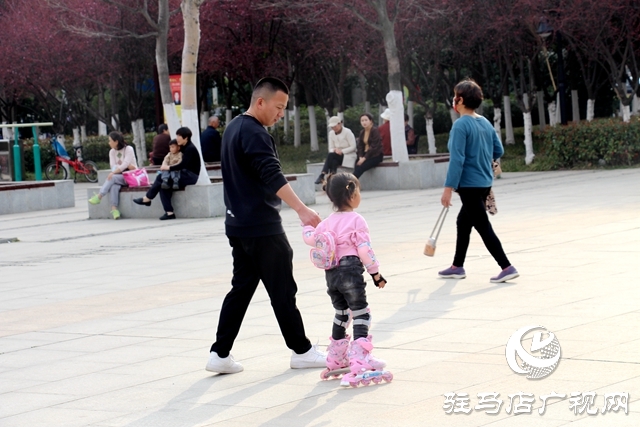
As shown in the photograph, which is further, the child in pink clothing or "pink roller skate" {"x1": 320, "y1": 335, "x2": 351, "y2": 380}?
"pink roller skate" {"x1": 320, "y1": 335, "x2": 351, "y2": 380}

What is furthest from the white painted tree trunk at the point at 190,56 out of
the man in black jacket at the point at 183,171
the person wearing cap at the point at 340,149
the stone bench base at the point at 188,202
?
the person wearing cap at the point at 340,149

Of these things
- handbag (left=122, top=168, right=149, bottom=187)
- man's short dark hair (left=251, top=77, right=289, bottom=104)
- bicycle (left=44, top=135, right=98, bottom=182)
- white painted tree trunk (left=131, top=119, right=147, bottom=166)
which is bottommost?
handbag (left=122, top=168, right=149, bottom=187)

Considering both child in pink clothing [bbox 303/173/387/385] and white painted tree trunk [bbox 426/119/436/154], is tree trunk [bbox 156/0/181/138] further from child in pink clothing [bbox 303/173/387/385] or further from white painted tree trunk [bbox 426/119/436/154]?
child in pink clothing [bbox 303/173/387/385]

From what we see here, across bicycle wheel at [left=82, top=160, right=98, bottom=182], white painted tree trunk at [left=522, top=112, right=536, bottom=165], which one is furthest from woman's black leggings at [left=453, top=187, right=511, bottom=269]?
bicycle wheel at [left=82, top=160, right=98, bottom=182]

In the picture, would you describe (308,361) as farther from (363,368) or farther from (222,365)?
(363,368)

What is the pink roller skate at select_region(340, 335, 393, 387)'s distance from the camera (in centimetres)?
557

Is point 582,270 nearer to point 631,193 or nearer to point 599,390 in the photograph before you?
point 599,390

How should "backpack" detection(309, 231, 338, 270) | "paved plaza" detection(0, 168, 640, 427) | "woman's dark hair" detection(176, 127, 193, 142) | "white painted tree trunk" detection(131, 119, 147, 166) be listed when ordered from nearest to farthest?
"paved plaza" detection(0, 168, 640, 427) → "backpack" detection(309, 231, 338, 270) → "woman's dark hair" detection(176, 127, 193, 142) → "white painted tree trunk" detection(131, 119, 147, 166)

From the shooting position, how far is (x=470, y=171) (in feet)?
29.6

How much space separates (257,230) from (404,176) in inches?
588

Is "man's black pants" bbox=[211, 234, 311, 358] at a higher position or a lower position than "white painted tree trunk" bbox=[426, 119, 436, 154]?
lower

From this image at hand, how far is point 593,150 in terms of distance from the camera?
2300 cm

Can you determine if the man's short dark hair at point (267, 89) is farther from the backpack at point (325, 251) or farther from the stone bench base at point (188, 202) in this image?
the stone bench base at point (188, 202)

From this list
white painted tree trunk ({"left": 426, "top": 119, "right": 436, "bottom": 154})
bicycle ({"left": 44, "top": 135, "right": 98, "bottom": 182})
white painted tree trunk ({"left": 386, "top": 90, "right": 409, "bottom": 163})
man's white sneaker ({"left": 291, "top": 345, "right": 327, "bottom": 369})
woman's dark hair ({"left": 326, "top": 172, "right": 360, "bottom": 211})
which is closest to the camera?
woman's dark hair ({"left": 326, "top": 172, "right": 360, "bottom": 211})
